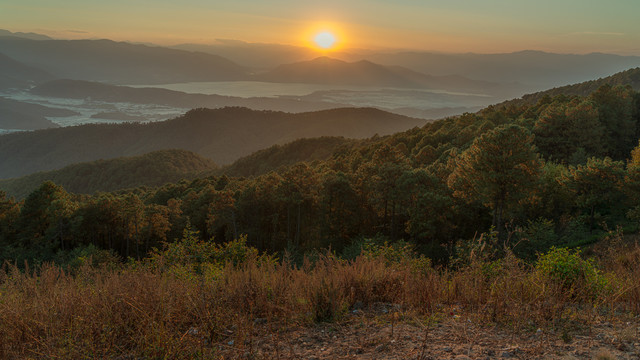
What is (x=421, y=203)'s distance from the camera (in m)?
23.2

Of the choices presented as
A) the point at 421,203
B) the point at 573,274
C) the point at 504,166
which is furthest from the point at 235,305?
the point at 421,203

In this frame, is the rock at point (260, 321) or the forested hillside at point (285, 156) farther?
the forested hillside at point (285, 156)

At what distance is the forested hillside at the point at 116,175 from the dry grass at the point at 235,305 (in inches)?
5244

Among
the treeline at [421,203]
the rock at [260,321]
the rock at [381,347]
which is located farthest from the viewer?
the treeline at [421,203]

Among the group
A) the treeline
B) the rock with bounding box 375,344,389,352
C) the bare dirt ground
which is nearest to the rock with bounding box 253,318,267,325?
the bare dirt ground

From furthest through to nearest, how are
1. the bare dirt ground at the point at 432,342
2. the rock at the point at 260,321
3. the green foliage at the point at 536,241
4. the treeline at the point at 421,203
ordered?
1. the treeline at the point at 421,203
2. the green foliage at the point at 536,241
3. the rock at the point at 260,321
4. the bare dirt ground at the point at 432,342

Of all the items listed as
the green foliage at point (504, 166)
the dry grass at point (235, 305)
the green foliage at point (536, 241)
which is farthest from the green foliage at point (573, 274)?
the green foliage at point (504, 166)

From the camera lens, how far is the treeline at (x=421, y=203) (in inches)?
742

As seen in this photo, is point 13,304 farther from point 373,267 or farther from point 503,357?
point 503,357

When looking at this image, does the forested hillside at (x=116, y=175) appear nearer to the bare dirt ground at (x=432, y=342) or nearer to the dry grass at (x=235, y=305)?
the dry grass at (x=235, y=305)

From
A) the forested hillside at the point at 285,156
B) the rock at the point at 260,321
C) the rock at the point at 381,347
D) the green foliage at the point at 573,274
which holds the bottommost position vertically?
the forested hillside at the point at 285,156

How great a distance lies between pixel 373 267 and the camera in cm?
617

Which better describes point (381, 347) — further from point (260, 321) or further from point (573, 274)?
point (573, 274)

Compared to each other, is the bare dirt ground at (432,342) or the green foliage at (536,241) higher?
the bare dirt ground at (432,342)
